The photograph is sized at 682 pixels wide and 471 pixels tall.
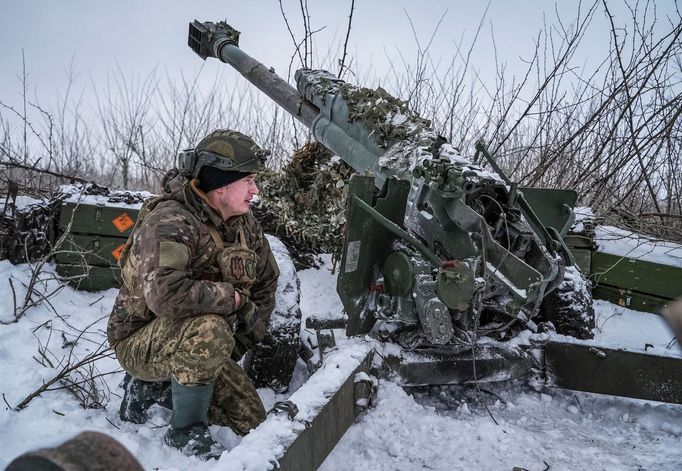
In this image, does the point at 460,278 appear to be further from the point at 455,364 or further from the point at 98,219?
the point at 98,219

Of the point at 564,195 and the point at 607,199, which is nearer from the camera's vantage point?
the point at 564,195

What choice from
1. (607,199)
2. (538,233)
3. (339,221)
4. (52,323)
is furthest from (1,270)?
(607,199)

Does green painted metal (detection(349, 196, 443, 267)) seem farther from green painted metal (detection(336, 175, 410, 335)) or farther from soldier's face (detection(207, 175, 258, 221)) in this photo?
soldier's face (detection(207, 175, 258, 221))

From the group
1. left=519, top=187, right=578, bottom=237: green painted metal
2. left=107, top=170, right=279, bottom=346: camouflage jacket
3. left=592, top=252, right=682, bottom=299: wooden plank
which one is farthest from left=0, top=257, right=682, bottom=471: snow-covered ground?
left=592, top=252, right=682, bottom=299: wooden plank

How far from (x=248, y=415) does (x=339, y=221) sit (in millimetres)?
2246

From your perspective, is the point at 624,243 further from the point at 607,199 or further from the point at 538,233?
the point at 538,233

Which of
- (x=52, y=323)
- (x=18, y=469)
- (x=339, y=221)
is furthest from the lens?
(x=339, y=221)

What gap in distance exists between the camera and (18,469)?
2.20ft

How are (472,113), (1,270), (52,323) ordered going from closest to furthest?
(52,323), (1,270), (472,113)

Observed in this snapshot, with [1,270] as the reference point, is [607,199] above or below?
above

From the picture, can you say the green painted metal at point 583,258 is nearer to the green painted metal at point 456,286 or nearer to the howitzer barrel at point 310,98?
the howitzer barrel at point 310,98

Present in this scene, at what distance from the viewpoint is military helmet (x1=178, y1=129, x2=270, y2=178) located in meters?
2.62

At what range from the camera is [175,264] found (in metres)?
2.41

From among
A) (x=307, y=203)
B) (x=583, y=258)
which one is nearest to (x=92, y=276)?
(x=307, y=203)
